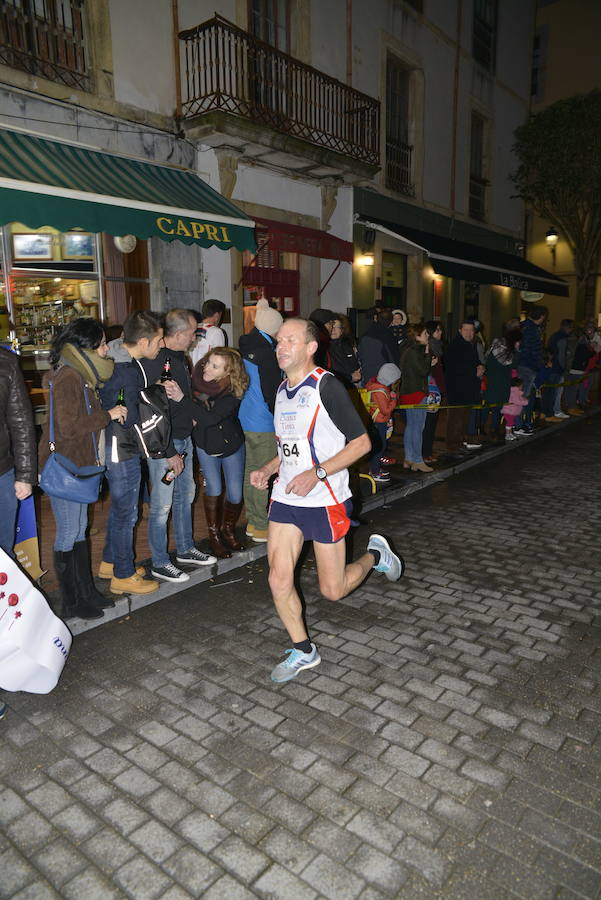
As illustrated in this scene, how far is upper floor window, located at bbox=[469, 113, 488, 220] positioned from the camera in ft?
63.3

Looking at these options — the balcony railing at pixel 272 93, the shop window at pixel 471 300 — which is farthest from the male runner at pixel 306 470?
the shop window at pixel 471 300

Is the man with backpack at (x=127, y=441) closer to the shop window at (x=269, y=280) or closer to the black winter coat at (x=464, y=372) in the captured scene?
the black winter coat at (x=464, y=372)

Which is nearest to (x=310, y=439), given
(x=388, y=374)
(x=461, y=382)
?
(x=388, y=374)

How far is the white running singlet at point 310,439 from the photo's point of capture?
344 centimetres

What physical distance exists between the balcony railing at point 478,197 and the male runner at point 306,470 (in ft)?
59.0

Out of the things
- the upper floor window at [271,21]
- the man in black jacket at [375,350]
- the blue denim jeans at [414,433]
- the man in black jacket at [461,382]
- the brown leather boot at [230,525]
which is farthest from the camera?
the upper floor window at [271,21]

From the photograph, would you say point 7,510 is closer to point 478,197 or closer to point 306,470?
point 306,470

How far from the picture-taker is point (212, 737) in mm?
3117

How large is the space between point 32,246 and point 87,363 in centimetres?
588

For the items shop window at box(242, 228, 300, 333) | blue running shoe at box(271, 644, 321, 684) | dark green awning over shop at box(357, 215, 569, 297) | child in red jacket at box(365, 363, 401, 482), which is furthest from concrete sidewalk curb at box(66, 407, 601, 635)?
dark green awning over shop at box(357, 215, 569, 297)

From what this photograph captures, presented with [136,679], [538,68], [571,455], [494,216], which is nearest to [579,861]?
[136,679]

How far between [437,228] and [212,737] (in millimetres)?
16672

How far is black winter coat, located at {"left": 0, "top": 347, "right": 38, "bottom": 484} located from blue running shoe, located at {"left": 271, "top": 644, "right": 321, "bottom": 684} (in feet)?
6.20

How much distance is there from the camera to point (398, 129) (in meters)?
15.9
